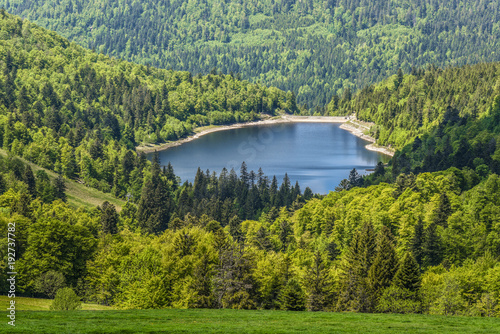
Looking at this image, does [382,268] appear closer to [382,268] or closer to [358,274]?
[382,268]

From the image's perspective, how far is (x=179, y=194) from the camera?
195 metres

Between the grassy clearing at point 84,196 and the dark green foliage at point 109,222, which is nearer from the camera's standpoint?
the dark green foliage at point 109,222

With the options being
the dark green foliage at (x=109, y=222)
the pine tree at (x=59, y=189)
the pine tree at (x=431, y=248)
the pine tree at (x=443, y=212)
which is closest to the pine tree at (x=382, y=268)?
the pine tree at (x=431, y=248)

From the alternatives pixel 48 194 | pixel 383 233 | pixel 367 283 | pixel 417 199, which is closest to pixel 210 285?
pixel 367 283

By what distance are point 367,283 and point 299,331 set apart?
27.2 m

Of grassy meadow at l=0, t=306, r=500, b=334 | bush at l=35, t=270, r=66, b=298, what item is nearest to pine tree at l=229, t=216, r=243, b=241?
bush at l=35, t=270, r=66, b=298

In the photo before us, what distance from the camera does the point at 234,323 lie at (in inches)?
1826

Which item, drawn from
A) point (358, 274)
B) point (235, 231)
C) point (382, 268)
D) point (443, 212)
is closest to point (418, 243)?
point (443, 212)

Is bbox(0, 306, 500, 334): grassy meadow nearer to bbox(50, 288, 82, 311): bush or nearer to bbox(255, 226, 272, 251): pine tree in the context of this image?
bbox(50, 288, 82, 311): bush

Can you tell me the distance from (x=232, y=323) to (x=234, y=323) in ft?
0.51

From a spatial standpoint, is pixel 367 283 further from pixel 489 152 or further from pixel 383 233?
pixel 489 152

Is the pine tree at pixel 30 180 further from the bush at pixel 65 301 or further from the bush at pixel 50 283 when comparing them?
the bush at pixel 65 301

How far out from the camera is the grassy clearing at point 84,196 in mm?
171500

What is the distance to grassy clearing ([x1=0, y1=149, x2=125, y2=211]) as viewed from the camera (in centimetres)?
17150
